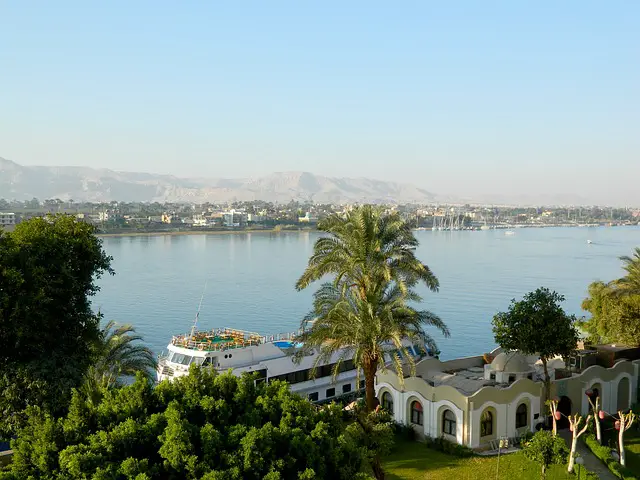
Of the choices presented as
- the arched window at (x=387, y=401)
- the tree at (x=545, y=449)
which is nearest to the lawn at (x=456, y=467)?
the tree at (x=545, y=449)

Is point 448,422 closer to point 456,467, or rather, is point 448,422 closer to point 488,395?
point 488,395

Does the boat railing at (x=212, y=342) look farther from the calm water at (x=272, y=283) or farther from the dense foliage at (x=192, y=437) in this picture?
the calm water at (x=272, y=283)

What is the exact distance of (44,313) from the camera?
1844cm

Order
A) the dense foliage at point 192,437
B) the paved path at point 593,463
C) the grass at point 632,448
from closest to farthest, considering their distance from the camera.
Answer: the dense foliage at point 192,437, the paved path at point 593,463, the grass at point 632,448

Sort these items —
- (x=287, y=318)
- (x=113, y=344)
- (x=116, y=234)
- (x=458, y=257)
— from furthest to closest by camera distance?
(x=116, y=234), (x=458, y=257), (x=287, y=318), (x=113, y=344)

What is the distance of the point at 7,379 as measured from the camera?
59.6 feet

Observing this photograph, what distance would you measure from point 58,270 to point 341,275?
943 cm

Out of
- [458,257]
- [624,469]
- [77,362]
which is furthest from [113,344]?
[458,257]

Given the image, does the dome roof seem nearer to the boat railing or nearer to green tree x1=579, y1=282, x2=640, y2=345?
green tree x1=579, y1=282, x2=640, y2=345

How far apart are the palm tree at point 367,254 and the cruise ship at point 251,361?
5.62 m

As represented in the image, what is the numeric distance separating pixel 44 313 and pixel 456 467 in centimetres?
1321

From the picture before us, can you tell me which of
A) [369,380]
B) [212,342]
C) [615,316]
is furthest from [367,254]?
[615,316]

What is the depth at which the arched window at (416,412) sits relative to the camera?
24.5m

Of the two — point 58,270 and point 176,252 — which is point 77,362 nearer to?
point 58,270
